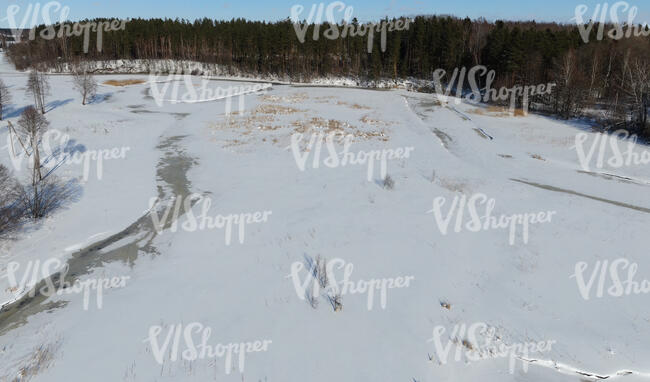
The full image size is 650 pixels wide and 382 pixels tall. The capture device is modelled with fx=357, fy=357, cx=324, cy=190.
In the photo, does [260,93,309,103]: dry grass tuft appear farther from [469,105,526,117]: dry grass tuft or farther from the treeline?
the treeline

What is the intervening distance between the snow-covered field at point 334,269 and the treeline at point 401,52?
2637cm

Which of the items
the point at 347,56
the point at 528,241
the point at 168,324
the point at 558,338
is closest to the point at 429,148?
the point at 528,241

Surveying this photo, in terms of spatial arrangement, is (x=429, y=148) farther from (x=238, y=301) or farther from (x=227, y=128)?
(x=238, y=301)

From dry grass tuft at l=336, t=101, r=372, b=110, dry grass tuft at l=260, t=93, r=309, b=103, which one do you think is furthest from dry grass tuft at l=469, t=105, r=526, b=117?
dry grass tuft at l=260, t=93, r=309, b=103

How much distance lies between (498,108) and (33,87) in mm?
55402

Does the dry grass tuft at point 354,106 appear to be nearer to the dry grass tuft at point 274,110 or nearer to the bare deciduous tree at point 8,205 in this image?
the dry grass tuft at point 274,110

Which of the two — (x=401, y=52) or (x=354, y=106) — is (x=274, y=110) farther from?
(x=401, y=52)

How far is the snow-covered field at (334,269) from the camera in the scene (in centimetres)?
837

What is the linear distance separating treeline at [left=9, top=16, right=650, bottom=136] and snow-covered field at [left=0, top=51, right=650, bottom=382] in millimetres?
26370

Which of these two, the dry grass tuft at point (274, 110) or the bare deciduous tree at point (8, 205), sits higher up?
the dry grass tuft at point (274, 110)

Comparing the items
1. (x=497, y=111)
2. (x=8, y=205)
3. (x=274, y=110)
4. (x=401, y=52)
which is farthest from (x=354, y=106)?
(x=401, y=52)

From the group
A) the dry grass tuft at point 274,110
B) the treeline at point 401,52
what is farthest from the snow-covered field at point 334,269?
the treeline at point 401,52

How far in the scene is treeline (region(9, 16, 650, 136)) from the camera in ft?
151

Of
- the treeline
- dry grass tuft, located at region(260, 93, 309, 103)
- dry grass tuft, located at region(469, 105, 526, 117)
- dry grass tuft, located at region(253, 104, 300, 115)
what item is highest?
the treeline
